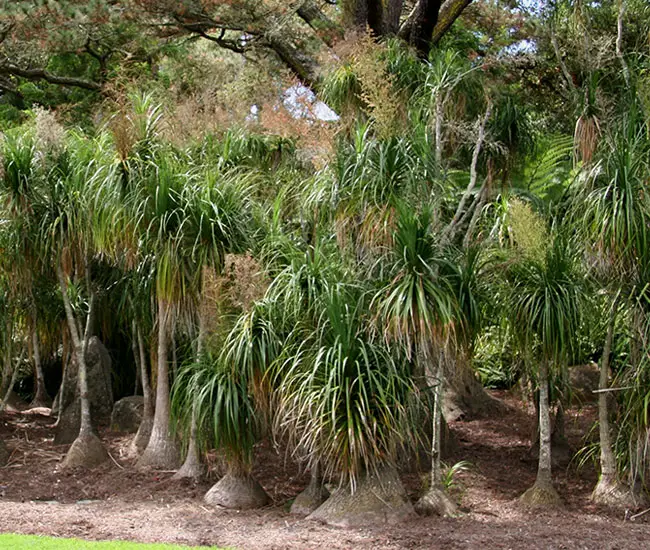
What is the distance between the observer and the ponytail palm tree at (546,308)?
6.94 metres

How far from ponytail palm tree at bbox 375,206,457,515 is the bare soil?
739 millimetres

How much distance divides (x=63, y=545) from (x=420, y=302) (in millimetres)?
3133

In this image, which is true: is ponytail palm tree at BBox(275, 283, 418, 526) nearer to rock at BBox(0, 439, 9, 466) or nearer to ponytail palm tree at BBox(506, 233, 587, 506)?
ponytail palm tree at BBox(506, 233, 587, 506)

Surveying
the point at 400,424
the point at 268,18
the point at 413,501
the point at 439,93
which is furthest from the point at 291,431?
the point at 268,18

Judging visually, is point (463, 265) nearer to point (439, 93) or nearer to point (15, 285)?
point (439, 93)

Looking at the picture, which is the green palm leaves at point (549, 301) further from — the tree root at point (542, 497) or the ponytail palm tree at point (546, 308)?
the tree root at point (542, 497)

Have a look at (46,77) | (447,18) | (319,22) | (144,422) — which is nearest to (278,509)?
(144,422)

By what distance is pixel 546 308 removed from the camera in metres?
6.88

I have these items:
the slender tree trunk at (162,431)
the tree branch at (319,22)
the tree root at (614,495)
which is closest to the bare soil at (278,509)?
the tree root at (614,495)

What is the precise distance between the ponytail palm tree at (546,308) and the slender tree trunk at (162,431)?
3.68 meters

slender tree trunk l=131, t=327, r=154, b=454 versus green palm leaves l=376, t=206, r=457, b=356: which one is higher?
green palm leaves l=376, t=206, r=457, b=356

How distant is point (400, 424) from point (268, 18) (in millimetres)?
6897

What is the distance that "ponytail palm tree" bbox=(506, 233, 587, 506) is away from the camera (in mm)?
6938

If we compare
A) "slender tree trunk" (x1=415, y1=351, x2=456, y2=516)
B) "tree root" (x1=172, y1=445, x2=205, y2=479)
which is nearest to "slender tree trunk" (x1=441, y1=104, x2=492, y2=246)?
"slender tree trunk" (x1=415, y1=351, x2=456, y2=516)
